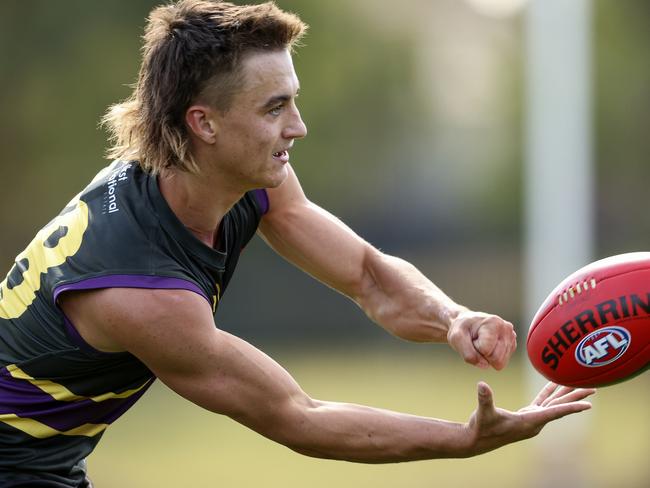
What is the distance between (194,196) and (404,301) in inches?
45.7

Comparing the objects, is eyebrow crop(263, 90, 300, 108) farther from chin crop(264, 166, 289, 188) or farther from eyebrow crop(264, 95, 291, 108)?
chin crop(264, 166, 289, 188)

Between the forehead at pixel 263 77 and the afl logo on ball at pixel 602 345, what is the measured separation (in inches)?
56.4

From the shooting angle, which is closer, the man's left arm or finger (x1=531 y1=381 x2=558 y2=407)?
finger (x1=531 y1=381 x2=558 y2=407)

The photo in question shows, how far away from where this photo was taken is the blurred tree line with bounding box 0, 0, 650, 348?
997 inches

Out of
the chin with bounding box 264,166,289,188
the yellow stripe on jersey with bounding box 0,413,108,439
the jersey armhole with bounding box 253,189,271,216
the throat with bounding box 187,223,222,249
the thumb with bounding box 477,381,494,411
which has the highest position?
the chin with bounding box 264,166,289,188

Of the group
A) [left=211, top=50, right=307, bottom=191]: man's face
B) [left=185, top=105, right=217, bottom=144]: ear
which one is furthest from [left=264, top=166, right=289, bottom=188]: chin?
[left=185, top=105, right=217, bottom=144]: ear

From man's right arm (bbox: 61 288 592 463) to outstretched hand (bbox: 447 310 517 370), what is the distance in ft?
0.76

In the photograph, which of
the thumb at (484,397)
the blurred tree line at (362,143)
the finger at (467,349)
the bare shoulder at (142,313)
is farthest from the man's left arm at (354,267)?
the blurred tree line at (362,143)

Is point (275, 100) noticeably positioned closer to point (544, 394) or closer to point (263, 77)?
point (263, 77)

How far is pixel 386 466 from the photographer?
14.8 meters

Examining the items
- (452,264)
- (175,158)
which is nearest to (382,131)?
(452,264)

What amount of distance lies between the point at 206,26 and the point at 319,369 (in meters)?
18.1

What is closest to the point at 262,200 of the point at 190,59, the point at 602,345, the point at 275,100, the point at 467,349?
the point at 275,100

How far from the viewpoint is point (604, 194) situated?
29531 millimetres
